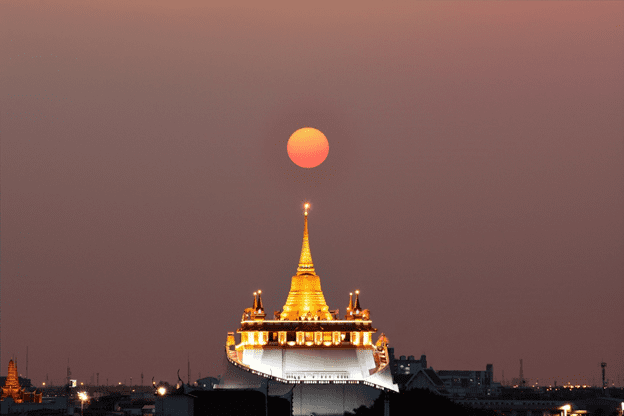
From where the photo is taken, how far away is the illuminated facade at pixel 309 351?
130 m

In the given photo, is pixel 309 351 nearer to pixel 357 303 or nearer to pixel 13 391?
pixel 357 303

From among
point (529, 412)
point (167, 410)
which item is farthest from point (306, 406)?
point (529, 412)

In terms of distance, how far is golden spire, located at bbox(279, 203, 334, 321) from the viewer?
13600 centimetres

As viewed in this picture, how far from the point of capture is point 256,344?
133m

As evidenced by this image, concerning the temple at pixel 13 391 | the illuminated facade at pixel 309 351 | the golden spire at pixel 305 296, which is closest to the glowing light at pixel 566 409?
the illuminated facade at pixel 309 351

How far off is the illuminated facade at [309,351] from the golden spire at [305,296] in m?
0.08

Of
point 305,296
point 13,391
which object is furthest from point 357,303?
point 13,391

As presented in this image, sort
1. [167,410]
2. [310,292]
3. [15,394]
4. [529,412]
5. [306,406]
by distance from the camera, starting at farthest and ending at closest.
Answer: [15,394], [529,412], [310,292], [306,406], [167,410]

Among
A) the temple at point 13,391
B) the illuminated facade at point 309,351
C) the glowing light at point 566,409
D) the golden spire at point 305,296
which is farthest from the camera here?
the temple at point 13,391

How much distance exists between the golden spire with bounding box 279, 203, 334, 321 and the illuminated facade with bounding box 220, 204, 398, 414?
0.08 m

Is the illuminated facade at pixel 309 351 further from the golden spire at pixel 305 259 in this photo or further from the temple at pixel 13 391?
the temple at pixel 13 391

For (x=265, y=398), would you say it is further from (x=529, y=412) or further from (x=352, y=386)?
(x=529, y=412)

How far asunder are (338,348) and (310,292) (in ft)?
22.1

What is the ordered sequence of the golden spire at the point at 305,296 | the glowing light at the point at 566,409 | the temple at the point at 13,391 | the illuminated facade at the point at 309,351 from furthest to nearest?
the temple at the point at 13,391
the glowing light at the point at 566,409
the golden spire at the point at 305,296
the illuminated facade at the point at 309,351
